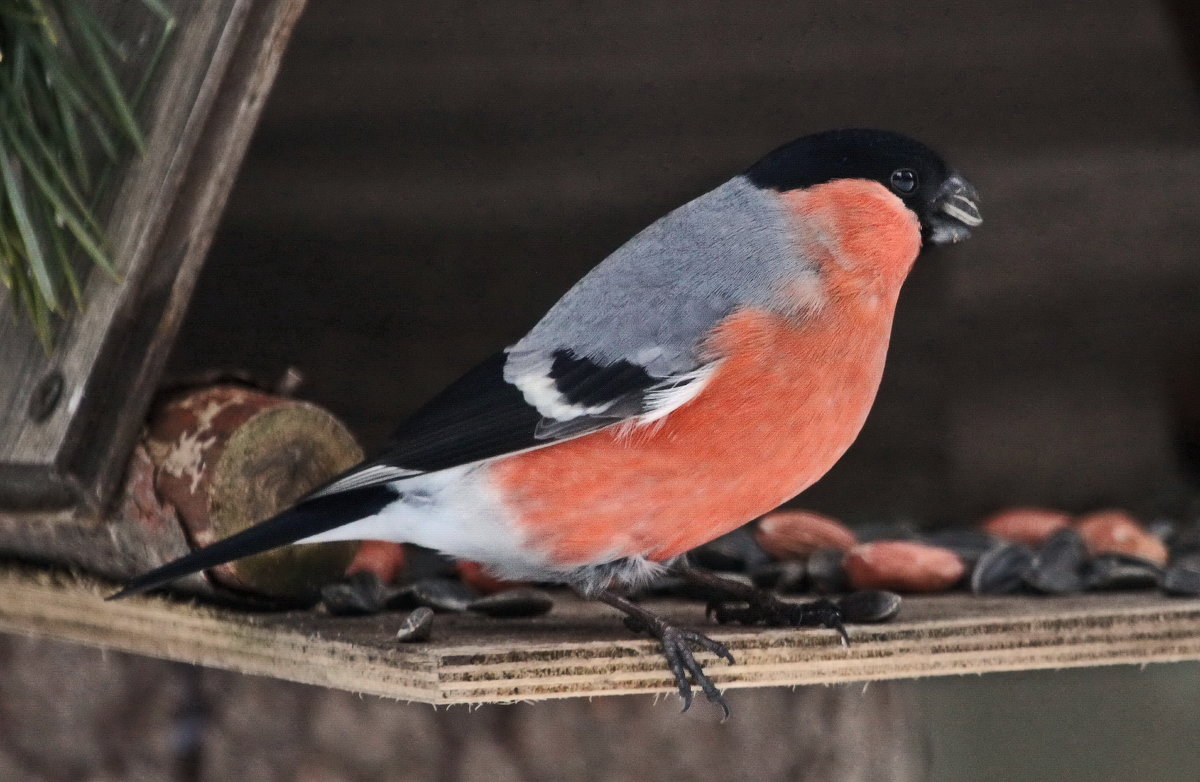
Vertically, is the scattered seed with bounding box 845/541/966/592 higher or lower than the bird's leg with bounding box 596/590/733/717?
lower

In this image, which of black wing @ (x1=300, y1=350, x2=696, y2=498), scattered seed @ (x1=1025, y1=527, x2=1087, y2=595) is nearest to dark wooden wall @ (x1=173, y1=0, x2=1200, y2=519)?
scattered seed @ (x1=1025, y1=527, x2=1087, y2=595)

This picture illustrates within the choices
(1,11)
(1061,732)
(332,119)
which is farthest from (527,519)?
(1061,732)

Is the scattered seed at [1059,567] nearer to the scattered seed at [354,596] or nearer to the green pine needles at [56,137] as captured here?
the scattered seed at [354,596]

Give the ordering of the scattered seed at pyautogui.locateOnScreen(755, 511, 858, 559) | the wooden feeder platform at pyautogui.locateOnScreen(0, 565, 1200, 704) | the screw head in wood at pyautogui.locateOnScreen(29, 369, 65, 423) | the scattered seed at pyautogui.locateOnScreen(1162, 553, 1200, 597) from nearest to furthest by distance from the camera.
Answer: the wooden feeder platform at pyautogui.locateOnScreen(0, 565, 1200, 704)
the screw head in wood at pyautogui.locateOnScreen(29, 369, 65, 423)
the scattered seed at pyautogui.locateOnScreen(1162, 553, 1200, 597)
the scattered seed at pyautogui.locateOnScreen(755, 511, 858, 559)

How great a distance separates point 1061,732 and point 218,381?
5.35 feet

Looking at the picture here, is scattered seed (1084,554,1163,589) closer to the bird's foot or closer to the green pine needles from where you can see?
the bird's foot

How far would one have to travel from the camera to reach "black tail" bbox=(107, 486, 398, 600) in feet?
3.84

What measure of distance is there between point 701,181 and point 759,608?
2.09 feet

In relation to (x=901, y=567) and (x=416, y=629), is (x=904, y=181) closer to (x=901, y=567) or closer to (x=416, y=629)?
(x=901, y=567)

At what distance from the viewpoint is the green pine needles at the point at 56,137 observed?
1221mm

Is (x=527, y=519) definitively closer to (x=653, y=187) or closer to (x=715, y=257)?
(x=715, y=257)

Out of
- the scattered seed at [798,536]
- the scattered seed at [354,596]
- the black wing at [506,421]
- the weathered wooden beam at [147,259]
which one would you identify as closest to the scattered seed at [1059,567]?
the scattered seed at [798,536]

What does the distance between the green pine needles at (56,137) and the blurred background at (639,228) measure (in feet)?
1.61

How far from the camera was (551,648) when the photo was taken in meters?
1.11
